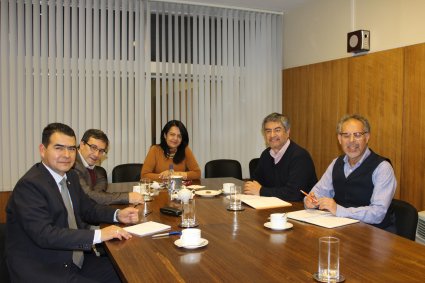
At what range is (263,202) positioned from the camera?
110 inches

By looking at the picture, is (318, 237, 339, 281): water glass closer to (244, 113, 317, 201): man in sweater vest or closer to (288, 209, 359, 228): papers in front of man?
(288, 209, 359, 228): papers in front of man

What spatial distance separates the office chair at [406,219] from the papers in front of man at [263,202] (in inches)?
27.3

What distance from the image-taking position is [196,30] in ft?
18.6

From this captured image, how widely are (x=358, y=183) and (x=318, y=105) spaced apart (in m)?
2.67

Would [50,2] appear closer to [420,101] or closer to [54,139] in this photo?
[54,139]

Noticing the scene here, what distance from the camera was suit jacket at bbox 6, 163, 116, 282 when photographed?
6.34ft

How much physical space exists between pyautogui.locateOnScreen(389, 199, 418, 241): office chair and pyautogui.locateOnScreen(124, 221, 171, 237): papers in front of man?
133 centimetres

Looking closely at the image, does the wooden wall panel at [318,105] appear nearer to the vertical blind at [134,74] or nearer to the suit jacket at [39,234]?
the vertical blind at [134,74]

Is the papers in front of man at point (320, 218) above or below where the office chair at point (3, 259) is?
above

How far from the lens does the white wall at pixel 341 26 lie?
4035 millimetres

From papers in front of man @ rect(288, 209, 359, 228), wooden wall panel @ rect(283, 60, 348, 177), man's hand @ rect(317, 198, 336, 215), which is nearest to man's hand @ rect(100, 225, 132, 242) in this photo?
papers in front of man @ rect(288, 209, 359, 228)

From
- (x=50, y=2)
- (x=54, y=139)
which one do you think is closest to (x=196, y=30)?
(x=50, y=2)

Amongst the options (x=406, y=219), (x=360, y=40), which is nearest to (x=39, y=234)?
(x=406, y=219)

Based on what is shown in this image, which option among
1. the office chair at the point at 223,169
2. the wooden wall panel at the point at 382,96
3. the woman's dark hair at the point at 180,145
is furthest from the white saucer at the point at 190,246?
the office chair at the point at 223,169
